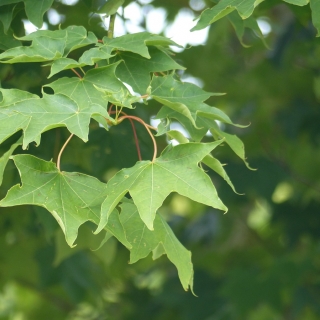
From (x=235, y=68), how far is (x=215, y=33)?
0.32m

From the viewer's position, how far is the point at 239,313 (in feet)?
11.4

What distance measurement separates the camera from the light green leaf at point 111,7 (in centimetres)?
176

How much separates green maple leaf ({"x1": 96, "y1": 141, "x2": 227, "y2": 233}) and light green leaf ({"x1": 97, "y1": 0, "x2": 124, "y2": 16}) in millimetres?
501

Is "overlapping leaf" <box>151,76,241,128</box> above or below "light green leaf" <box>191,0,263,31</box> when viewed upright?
below

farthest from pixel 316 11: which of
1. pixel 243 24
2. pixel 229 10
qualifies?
pixel 243 24

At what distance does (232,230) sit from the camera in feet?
14.3

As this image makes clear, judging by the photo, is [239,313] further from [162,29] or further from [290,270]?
[162,29]

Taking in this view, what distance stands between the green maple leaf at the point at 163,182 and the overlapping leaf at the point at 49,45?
0.34 metres

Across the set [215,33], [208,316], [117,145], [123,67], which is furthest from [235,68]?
[123,67]

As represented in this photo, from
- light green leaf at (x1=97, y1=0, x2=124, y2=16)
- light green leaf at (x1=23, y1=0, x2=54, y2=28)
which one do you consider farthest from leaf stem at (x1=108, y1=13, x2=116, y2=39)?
light green leaf at (x1=23, y1=0, x2=54, y2=28)

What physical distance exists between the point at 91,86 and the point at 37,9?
1.18 ft

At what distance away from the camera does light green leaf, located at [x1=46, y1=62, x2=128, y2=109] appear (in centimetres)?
149

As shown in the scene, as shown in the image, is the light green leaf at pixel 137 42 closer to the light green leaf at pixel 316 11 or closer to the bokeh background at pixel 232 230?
the light green leaf at pixel 316 11

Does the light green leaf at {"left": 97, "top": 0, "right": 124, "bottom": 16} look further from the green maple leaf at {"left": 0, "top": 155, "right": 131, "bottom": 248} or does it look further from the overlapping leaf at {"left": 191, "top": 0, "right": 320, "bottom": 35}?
the green maple leaf at {"left": 0, "top": 155, "right": 131, "bottom": 248}
